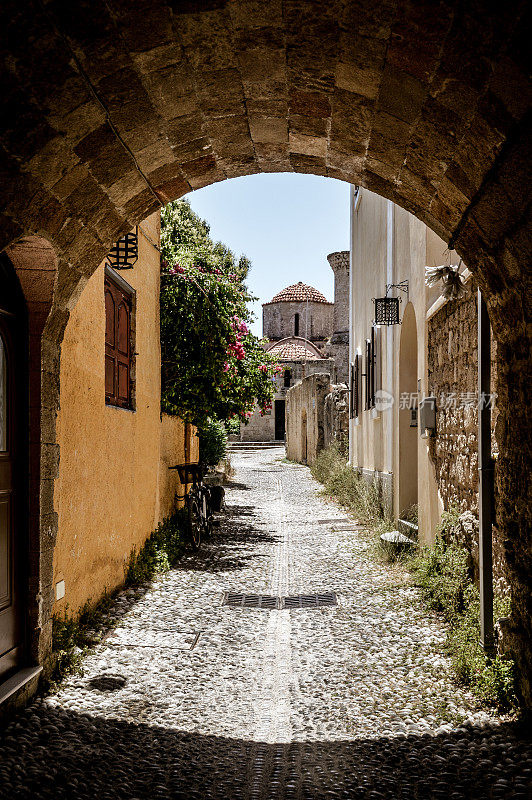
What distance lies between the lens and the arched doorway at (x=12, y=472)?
3920 mm

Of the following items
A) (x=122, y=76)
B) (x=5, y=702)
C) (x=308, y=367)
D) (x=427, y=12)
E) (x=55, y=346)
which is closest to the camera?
(x=427, y=12)

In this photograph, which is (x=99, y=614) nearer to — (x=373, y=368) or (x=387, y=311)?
(x=387, y=311)

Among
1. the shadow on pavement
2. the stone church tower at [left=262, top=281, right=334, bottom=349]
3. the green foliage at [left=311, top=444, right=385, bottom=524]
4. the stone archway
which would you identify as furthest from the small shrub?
the stone church tower at [left=262, top=281, right=334, bottom=349]

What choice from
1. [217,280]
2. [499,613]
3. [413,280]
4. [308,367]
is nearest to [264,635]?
[499,613]

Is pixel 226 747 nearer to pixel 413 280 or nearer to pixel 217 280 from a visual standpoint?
pixel 413 280

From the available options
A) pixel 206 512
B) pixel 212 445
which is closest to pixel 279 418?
pixel 212 445

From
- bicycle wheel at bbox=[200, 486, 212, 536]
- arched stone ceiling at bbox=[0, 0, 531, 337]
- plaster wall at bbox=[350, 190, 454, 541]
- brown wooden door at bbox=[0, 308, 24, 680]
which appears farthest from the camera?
bicycle wheel at bbox=[200, 486, 212, 536]

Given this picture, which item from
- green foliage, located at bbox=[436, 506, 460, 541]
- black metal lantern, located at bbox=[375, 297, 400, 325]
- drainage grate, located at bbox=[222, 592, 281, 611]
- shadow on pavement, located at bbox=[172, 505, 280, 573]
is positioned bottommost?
shadow on pavement, located at bbox=[172, 505, 280, 573]

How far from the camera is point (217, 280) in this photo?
9.30 metres

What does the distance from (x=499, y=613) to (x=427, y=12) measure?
320 cm

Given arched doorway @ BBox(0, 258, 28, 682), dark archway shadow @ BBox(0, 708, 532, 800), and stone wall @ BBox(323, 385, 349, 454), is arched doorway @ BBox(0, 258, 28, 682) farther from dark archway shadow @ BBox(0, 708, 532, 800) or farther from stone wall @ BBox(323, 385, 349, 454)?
stone wall @ BBox(323, 385, 349, 454)

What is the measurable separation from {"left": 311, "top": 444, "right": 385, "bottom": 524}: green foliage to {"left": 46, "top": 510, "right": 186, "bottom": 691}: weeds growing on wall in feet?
10.2

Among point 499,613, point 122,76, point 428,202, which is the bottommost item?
point 499,613

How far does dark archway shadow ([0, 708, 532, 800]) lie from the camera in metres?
2.94
